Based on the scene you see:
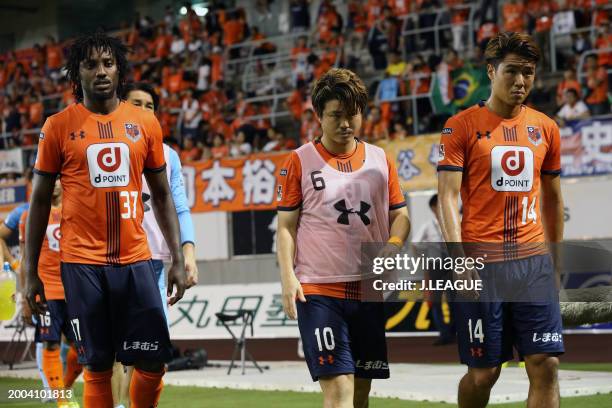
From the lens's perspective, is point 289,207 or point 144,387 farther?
point 144,387

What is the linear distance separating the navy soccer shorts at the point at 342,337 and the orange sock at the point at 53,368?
4.31 meters

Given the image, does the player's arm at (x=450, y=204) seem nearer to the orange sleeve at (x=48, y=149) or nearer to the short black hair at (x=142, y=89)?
the orange sleeve at (x=48, y=149)

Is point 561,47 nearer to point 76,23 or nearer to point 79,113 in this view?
point 79,113

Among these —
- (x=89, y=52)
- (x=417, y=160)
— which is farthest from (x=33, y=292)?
(x=417, y=160)

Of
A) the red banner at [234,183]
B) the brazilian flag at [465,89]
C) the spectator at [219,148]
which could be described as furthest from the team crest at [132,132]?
the spectator at [219,148]

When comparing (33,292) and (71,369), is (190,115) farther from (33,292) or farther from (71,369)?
(33,292)

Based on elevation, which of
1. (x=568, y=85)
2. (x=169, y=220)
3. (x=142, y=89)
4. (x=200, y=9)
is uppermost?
(x=200, y=9)

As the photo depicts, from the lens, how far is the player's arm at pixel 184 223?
6.39 m

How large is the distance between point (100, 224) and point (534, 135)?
2.54 meters

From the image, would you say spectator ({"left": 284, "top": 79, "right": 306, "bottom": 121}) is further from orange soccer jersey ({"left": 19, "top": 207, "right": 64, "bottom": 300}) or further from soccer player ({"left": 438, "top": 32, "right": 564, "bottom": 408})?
soccer player ({"left": 438, "top": 32, "right": 564, "bottom": 408})

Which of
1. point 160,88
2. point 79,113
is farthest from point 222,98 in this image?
point 79,113

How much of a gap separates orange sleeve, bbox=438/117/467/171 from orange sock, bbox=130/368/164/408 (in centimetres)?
203

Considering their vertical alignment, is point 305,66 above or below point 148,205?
above

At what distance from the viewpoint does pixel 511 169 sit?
6.32m
